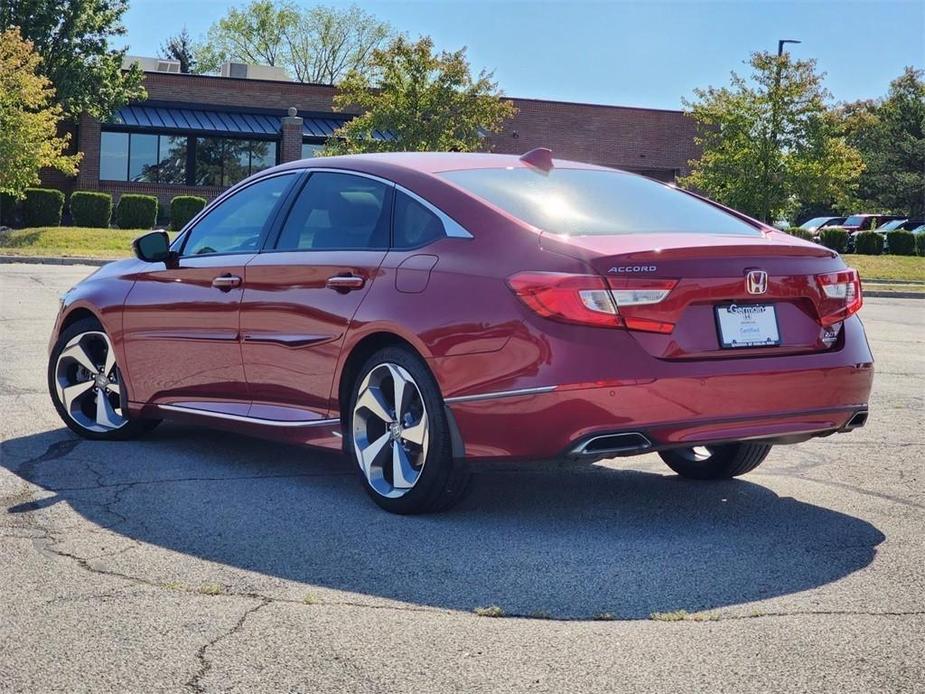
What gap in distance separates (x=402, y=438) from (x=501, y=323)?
2.55 feet

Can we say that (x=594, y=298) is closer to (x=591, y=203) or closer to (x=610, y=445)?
(x=610, y=445)

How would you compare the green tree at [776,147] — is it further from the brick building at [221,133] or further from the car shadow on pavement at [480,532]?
the car shadow on pavement at [480,532]

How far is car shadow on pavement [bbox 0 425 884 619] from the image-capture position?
4500 mm

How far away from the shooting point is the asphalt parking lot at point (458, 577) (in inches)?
144

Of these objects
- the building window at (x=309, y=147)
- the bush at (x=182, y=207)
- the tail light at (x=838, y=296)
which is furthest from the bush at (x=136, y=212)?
the tail light at (x=838, y=296)

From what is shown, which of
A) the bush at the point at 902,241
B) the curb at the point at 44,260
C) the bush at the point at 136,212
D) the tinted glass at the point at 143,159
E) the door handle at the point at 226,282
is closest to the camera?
the door handle at the point at 226,282

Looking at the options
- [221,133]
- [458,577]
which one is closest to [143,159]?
[221,133]

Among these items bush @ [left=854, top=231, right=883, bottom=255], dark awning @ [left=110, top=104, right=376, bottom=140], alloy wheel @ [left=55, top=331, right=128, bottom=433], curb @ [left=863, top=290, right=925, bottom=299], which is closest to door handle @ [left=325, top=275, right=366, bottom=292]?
alloy wheel @ [left=55, top=331, right=128, bottom=433]

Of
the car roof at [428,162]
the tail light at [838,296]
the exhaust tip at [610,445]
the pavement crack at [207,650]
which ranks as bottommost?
the pavement crack at [207,650]

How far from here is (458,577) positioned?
463cm

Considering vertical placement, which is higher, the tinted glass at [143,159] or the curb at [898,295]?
the tinted glass at [143,159]

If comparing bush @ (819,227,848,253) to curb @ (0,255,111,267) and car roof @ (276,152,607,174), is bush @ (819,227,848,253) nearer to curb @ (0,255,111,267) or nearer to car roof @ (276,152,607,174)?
curb @ (0,255,111,267)

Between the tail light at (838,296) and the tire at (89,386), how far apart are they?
3931 millimetres

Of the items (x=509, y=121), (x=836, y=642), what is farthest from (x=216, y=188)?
(x=836, y=642)
